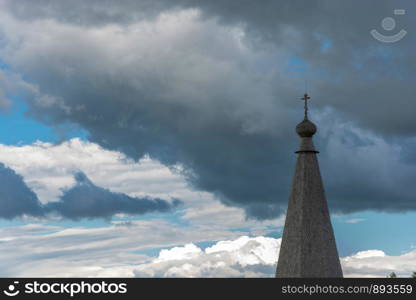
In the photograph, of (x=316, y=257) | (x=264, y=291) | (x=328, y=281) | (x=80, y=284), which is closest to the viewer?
(x=80, y=284)

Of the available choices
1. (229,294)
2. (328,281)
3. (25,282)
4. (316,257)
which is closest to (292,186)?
(316,257)

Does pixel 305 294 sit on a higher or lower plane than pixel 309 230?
lower

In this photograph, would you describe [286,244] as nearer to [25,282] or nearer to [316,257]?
[316,257]

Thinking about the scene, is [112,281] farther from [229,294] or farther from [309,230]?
[309,230]

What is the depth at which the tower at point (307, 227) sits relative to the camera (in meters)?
43.8

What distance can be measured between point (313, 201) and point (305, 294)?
379 inches

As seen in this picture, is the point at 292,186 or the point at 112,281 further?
the point at 292,186

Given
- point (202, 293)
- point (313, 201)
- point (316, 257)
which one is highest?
point (313, 201)

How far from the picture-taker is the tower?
43.8 metres

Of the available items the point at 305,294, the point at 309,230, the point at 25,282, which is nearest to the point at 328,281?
the point at 305,294

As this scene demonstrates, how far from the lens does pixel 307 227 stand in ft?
146

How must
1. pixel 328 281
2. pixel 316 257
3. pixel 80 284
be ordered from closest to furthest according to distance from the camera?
pixel 80 284, pixel 328 281, pixel 316 257

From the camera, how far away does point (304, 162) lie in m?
46.2

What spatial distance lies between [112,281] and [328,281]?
12607mm
